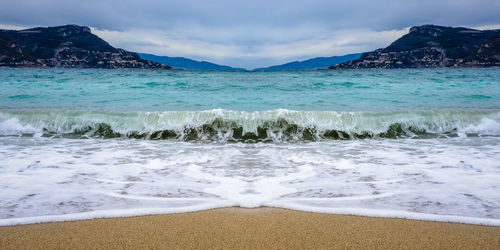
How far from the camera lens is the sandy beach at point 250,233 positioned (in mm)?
2197

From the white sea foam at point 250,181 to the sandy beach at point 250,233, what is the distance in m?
0.17

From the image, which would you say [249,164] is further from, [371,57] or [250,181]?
[371,57]

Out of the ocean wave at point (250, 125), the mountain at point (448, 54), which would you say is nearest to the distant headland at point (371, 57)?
the mountain at point (448, 54)

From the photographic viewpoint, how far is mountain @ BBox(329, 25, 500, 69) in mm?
63906

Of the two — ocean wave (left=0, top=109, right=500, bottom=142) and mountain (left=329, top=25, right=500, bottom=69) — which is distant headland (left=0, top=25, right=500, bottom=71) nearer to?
mountain (left=329, top=25, right=500, bottom=69)

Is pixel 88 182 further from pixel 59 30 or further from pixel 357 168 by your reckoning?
pixel 59 30

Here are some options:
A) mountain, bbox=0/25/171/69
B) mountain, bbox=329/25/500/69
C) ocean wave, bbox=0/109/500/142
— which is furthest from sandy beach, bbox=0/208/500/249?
mountain, bbox=329/25/500/69

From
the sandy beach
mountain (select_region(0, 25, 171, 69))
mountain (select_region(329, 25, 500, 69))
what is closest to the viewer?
the sandy beach

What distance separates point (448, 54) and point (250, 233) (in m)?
82.6

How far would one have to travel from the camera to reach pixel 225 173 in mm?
4180

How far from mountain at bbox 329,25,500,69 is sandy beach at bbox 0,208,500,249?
73498mm

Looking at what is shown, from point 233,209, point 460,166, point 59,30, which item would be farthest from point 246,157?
point 59,30

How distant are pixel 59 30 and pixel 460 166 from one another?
118 m

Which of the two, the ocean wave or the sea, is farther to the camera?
the ocean wave
